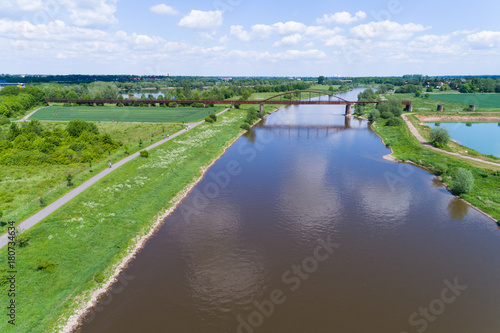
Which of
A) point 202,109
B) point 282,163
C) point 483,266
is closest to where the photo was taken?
point 483,266

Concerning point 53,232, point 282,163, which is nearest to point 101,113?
point 282,163

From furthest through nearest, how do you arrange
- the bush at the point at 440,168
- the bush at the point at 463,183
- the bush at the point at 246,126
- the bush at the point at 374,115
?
the bush at the point at 374,115 < the bush at the point at 246,126 < the bush at the point at 440,168 < the bush at the point at 463,183

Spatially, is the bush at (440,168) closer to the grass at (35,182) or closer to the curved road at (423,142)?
the curved road at (423,142)

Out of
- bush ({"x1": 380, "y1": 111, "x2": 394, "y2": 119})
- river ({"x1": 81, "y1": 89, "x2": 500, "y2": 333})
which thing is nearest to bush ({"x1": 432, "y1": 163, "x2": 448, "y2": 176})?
river ({"x1": 81, "y1": 89, "x2": 500, "y2": 333})

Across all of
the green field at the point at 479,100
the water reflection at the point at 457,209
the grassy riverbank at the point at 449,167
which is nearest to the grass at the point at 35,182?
the water reflection at the point at 457,209

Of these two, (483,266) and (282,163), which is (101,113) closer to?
(282,163)

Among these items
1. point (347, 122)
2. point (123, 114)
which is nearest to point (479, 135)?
point (347, 122)

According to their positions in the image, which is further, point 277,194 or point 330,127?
point 330,127
